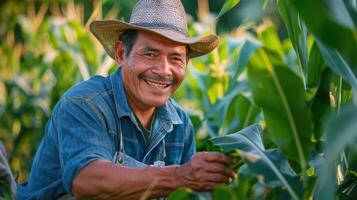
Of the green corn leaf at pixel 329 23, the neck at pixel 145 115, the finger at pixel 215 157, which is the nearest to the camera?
the green corn leaf at pixel 329 23

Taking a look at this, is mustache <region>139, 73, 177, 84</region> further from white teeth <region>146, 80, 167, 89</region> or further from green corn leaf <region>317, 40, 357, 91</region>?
green corn leaf <region>317, 40, 357, 91</region>

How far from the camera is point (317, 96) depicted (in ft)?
8.80

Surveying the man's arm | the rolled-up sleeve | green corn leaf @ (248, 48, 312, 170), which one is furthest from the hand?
the rolled-up sleeve

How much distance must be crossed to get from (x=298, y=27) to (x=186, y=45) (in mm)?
474

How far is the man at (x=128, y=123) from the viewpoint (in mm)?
2918

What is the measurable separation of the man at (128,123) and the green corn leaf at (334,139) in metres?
0.62

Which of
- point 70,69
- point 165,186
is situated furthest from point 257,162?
point 70,69

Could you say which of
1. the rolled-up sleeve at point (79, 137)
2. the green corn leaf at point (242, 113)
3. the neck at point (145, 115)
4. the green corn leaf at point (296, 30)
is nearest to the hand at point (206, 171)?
the rolled-up sleeve at point (79, 137)

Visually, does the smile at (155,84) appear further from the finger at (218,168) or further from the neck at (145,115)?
the finger at (218,168)

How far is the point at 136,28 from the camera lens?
325 cm

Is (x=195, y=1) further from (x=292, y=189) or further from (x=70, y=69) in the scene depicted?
(x=292, y=189)

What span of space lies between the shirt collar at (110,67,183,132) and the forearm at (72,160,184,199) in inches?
15.2

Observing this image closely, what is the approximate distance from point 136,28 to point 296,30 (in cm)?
57

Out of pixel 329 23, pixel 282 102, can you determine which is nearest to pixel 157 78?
pixel 282 102
